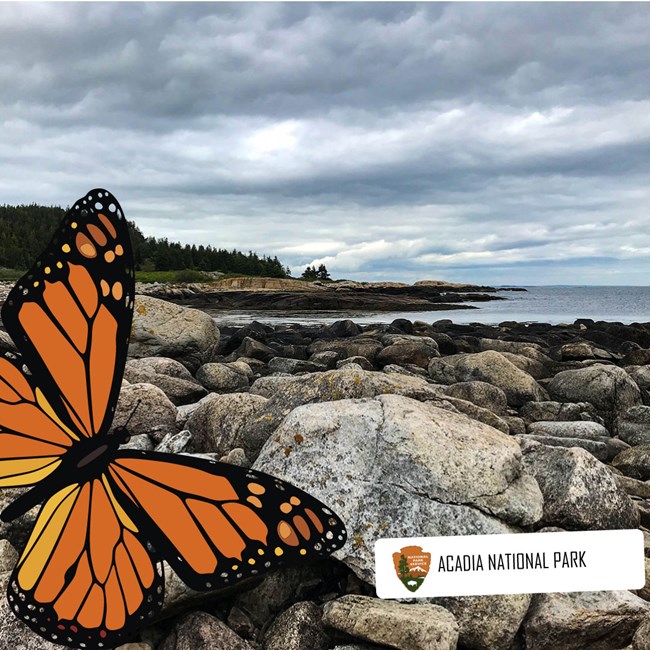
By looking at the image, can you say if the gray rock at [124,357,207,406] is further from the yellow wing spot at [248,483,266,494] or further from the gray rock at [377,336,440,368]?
the gray rock at [377,336,440,368]

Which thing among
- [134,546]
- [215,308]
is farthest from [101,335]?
[215,308]

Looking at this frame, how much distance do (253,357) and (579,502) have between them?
995 cm

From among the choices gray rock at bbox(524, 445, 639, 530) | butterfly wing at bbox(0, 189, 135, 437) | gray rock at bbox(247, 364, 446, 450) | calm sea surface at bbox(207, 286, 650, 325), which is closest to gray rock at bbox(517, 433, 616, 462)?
gray rock at bbox(524, 445, 639, 530)

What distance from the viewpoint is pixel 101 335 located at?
8.30 ft

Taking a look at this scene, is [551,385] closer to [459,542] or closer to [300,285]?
[459,542]

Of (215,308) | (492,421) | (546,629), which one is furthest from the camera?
(215,308)

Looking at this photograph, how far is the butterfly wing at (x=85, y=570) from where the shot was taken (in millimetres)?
2541

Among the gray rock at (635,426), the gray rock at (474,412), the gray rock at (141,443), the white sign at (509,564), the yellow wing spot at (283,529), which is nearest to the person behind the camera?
the yellow wing spot at (283,529)

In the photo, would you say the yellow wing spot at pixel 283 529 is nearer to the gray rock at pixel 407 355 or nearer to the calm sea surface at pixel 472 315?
the gray rock at pixel 407 355

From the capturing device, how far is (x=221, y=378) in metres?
9.13

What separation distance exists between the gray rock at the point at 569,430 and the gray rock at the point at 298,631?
15.6ft

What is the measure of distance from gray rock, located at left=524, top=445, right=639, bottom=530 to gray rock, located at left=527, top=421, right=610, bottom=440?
2.77 meters

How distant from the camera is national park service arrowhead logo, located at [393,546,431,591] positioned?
313 cm

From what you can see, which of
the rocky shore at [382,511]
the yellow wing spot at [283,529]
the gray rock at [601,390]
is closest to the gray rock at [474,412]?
the rocky shore at [382,511]
